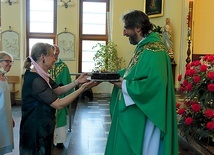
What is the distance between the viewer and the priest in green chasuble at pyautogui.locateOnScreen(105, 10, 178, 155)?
5.72ft

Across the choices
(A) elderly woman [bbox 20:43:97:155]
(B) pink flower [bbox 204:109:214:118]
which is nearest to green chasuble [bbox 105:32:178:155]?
(A) elderly woman [bbox 20:43:97:155]

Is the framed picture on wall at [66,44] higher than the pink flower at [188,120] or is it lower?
higher

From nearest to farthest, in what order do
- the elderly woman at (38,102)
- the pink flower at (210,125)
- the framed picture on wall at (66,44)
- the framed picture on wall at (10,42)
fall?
the elderly woman at (38,102) < the pink flower at (210,125) < the framed picture on wall at (10,42) < the framed picture on wall at (66,44)

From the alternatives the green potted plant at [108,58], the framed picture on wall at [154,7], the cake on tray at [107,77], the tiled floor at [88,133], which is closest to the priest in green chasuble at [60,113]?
the tiled floor at [88,133]

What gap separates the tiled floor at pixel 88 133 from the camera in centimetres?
371

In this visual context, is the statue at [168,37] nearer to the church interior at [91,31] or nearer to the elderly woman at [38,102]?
the church interior at [91,31]

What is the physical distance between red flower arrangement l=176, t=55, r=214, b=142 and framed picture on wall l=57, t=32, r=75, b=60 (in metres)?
5.88

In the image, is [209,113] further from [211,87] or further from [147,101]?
[147,101]

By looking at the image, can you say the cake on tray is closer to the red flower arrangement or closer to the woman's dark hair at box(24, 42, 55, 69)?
the woman's dark hair at box(24, 42, 55, 69)

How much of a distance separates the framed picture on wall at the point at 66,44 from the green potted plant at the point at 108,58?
2.56ft

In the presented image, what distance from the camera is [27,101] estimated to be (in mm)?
2098

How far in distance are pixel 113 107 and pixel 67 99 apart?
1.22ft

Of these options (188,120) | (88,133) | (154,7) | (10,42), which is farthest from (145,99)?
(10,42)

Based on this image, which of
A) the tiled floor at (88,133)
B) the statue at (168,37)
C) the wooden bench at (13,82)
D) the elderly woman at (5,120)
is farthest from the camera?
the wooden bench at (13,82)
